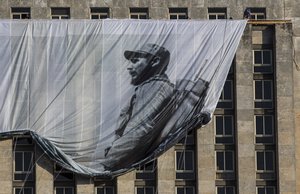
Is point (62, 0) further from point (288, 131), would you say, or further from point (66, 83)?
point (288, 131)

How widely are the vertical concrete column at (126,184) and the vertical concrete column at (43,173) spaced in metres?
4.31

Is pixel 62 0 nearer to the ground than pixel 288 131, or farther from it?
farther from it

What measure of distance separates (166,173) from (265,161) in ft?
21.5

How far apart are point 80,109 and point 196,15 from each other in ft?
34.2

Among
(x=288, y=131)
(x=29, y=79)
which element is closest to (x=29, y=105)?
(x=29, y=79)

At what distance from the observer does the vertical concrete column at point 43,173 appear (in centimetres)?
11265

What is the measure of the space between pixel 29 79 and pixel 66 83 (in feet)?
7.93

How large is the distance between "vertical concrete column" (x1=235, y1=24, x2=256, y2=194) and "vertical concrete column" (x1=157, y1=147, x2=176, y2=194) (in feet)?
14.0

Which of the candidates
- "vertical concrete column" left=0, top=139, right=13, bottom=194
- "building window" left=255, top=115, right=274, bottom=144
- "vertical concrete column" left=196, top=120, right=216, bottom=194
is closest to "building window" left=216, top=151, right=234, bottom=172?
"vertical concrete column" left=196, top=120, right=216, bottom=194

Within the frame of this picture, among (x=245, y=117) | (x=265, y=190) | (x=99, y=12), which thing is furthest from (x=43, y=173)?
(x=265, y=190)

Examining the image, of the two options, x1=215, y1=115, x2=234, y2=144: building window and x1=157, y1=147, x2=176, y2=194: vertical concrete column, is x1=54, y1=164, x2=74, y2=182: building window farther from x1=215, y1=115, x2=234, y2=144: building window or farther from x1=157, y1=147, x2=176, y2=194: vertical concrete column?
x1=215, y1=115, x2=234, y2=144: building window

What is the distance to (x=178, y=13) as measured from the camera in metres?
118

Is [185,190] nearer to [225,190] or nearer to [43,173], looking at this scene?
[225,190]

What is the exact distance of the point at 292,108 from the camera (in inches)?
4515
